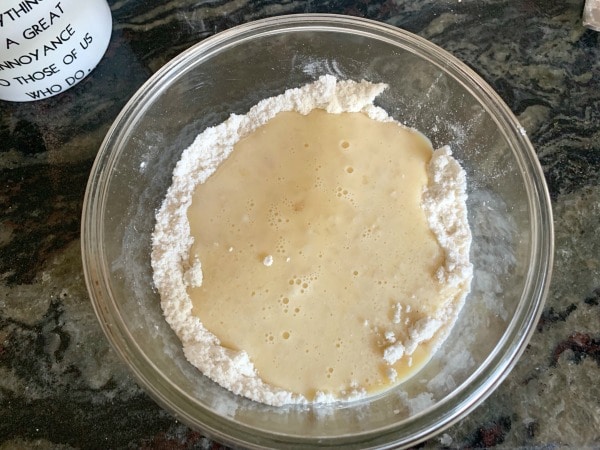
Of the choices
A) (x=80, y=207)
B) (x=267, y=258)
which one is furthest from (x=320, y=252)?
(x=80, y=207)

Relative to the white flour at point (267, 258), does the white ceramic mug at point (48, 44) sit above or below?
above

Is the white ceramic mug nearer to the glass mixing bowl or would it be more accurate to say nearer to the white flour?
the glass mixing bowl

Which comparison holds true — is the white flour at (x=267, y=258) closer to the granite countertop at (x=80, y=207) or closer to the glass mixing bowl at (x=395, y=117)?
the glass mixing bowl at (x=395, y=117)

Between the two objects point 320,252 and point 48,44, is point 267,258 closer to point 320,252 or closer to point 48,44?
point 320,252

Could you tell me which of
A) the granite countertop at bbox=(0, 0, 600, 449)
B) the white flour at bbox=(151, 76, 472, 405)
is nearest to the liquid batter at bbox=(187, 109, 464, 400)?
the white flour at bbox=(151, 76, 472, 405)

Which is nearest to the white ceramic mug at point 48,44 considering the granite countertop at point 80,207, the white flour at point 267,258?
the granite countertop at point 80,207
